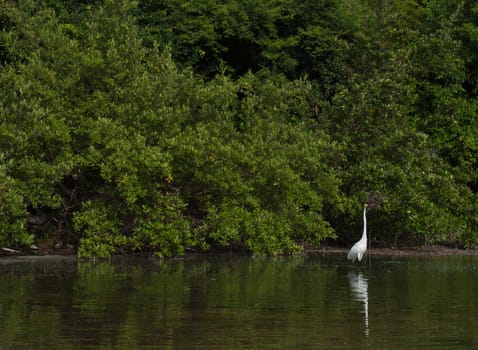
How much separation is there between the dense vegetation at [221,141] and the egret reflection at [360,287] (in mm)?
6206

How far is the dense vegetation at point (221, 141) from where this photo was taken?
2941 cm

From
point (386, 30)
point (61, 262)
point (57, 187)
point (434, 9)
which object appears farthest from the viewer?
point (434, 9)

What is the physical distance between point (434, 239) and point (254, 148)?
7.44m

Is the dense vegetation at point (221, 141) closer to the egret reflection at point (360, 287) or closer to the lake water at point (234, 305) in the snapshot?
the lake water at point (234, 305)

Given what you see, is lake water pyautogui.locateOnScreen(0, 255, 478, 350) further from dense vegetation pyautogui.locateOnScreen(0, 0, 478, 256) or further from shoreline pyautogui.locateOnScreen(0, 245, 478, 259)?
dense vegetation pyautogui.locateOnScreen(0, 0, 478, 256)

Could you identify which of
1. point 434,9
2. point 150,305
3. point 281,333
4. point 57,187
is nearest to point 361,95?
point 434,9

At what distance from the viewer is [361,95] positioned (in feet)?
119

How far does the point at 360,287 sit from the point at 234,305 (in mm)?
4572

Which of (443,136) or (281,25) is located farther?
(281,25)

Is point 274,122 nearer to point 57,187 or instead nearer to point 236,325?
point 57,187

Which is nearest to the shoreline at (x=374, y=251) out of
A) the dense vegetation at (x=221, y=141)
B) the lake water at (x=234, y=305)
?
the dense vegetation at (x=221, y=141)

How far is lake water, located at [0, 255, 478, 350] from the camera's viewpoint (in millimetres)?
13781

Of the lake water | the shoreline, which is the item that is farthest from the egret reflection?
the shoreline

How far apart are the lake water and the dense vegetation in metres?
2.54
